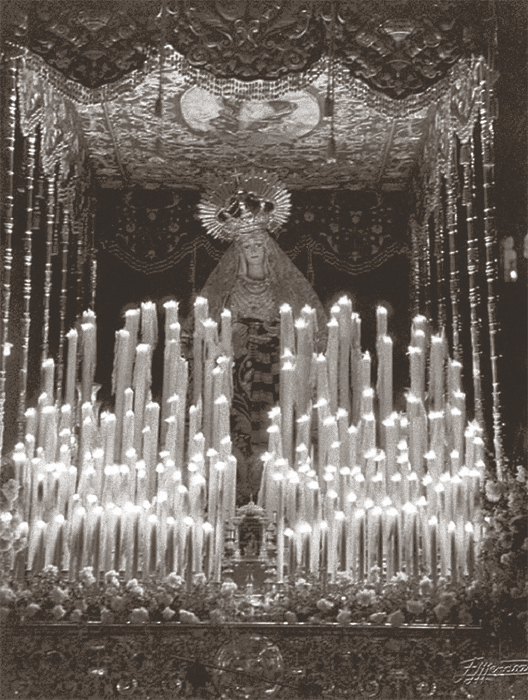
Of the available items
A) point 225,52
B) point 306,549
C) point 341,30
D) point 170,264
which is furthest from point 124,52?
point 306,549

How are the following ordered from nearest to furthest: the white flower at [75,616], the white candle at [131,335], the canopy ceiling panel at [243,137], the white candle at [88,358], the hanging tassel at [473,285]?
the white flower at [75,616]
the hanging tassel at [473,285]
the white candle at [131,335]
the white candle at [88,358]
the canopy ceiling panel at [243,137]

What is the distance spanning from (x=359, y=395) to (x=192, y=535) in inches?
50.8

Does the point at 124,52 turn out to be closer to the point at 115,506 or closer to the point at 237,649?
the point at 115,506

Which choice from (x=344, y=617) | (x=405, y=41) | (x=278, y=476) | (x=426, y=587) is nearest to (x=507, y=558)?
(x=426, y=587)

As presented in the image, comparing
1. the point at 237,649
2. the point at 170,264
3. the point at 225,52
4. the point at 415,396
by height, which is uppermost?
the point at 225,52

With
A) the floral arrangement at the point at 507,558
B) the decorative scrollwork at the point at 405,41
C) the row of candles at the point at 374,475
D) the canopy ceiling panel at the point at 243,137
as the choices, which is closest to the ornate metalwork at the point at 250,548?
the row of candles at the point at 374,475

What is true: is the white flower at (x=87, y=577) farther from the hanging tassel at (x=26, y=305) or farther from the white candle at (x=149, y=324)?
the white candle at (x=149, y=324)

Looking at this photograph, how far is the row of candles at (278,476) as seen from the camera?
5605 mm

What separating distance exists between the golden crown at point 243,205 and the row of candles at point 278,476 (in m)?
1.26

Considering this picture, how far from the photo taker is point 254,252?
7.19 m

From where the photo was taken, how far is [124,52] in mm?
5625

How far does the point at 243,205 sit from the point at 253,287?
0.58m
